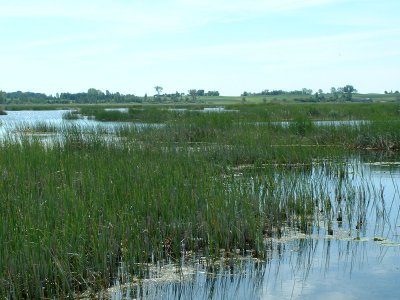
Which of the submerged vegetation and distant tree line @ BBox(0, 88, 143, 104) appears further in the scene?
distant tree line @ BBox(0, 88, 143, 104)

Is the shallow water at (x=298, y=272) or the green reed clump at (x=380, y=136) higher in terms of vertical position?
the green reed clump at (x=380, y=136)

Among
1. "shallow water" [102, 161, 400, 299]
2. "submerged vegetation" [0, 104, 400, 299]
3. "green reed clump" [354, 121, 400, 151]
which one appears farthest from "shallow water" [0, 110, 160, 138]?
"shallow water" [102, 161, 400, 299]

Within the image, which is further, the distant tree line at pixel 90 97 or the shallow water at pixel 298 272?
the distant tree line at pixel 90 97

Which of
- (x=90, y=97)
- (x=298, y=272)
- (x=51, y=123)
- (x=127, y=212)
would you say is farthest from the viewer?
(x=90, y=97)

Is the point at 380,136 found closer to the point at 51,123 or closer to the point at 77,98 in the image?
the point at 51,123

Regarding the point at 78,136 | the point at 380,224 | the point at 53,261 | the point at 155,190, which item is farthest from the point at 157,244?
the point at 78,136

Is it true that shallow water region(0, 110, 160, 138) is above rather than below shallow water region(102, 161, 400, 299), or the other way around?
above

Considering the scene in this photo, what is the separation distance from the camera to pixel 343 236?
7297 millimetres

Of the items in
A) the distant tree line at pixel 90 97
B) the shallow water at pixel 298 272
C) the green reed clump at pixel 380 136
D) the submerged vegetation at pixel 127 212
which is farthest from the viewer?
the distant tree line at pixel 90 97

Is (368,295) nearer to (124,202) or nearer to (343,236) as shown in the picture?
(343,236)

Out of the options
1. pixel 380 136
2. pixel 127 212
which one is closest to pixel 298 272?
pixel 127 212

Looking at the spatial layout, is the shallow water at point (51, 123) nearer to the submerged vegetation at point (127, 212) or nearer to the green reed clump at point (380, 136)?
the submerged vegetation at point (127, 212)

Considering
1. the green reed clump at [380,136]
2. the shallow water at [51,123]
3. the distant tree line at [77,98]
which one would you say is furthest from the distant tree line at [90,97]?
the green reed clump at [380,136]

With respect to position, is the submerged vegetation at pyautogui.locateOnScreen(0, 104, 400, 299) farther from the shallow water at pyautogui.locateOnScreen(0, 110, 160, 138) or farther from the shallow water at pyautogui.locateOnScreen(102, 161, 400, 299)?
the shallow water at pyautogui.locateOnScreen(0, 110, 160, 138)
